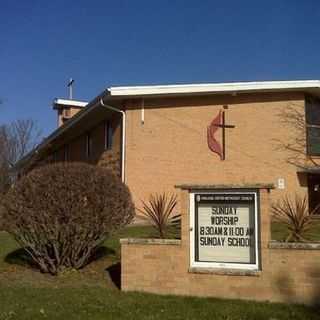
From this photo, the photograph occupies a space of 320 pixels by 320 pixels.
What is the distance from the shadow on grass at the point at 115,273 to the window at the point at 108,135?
1322 cm

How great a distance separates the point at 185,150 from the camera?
22.2 metres

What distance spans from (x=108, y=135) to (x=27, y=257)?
42.5ft

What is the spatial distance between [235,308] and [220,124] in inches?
590

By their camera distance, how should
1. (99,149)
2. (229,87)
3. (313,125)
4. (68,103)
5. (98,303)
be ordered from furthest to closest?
(68,103), (99,149), (313,125), (229,87), (98,303)

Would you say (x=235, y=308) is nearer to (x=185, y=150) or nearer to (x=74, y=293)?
(x=74, y=293)

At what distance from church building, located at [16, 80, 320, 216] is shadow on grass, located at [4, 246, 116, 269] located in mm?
9406

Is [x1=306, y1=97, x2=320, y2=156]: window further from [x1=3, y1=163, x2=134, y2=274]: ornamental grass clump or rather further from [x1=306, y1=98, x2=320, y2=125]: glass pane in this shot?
[x1=3, y1=163, x2=134, y2=274]: ornamental grass clump

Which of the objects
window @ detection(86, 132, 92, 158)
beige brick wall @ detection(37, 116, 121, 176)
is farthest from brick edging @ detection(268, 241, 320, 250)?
window @ detection(86, 132, 92, 158)

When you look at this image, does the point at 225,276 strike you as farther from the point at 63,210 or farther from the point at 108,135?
the point at 108,135

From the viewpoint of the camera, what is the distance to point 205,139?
2220 centimetres

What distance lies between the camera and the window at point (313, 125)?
76.2 feet

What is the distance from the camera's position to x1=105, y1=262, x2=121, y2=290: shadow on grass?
9836mm

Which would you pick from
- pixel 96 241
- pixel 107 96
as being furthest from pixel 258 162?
pixel 96 241

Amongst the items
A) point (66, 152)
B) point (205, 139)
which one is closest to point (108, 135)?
point (205, 139)
